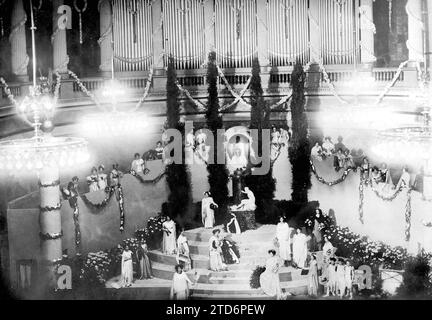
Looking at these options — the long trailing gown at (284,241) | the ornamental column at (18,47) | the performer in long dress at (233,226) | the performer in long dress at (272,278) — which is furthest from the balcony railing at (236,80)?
the performer in long dress at (272,278)

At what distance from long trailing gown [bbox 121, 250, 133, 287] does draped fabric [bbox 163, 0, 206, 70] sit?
723cm

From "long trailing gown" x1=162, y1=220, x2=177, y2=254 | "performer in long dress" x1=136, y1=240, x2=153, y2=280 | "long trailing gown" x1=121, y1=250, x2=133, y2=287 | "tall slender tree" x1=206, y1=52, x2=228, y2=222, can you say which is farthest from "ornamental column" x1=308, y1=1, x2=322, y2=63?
"long trailing gown" x1=121, y1=250, x2=133, y2=287

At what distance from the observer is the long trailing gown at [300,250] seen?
14758 mm

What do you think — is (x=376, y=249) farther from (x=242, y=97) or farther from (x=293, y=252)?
(x=242, y=97)

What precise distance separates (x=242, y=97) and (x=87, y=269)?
730 centimetres

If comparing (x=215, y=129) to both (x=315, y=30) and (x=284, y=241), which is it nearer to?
(x=315, y=30)

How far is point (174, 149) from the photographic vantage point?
18781mm

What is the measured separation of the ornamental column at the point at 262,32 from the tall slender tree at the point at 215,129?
4.81ft

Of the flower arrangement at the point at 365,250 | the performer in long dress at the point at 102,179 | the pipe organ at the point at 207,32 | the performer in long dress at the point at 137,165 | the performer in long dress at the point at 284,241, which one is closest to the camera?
the flower arrangement at the point at 365,250

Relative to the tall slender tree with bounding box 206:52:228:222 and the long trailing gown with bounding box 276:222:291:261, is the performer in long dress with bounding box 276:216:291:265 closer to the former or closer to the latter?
the long trailing gown with bounding box 276:222:291:261

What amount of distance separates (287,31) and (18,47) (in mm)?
7643

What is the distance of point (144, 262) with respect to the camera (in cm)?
1500

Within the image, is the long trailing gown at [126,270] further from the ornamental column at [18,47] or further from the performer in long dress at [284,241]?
the ornamental column at [18,47]
